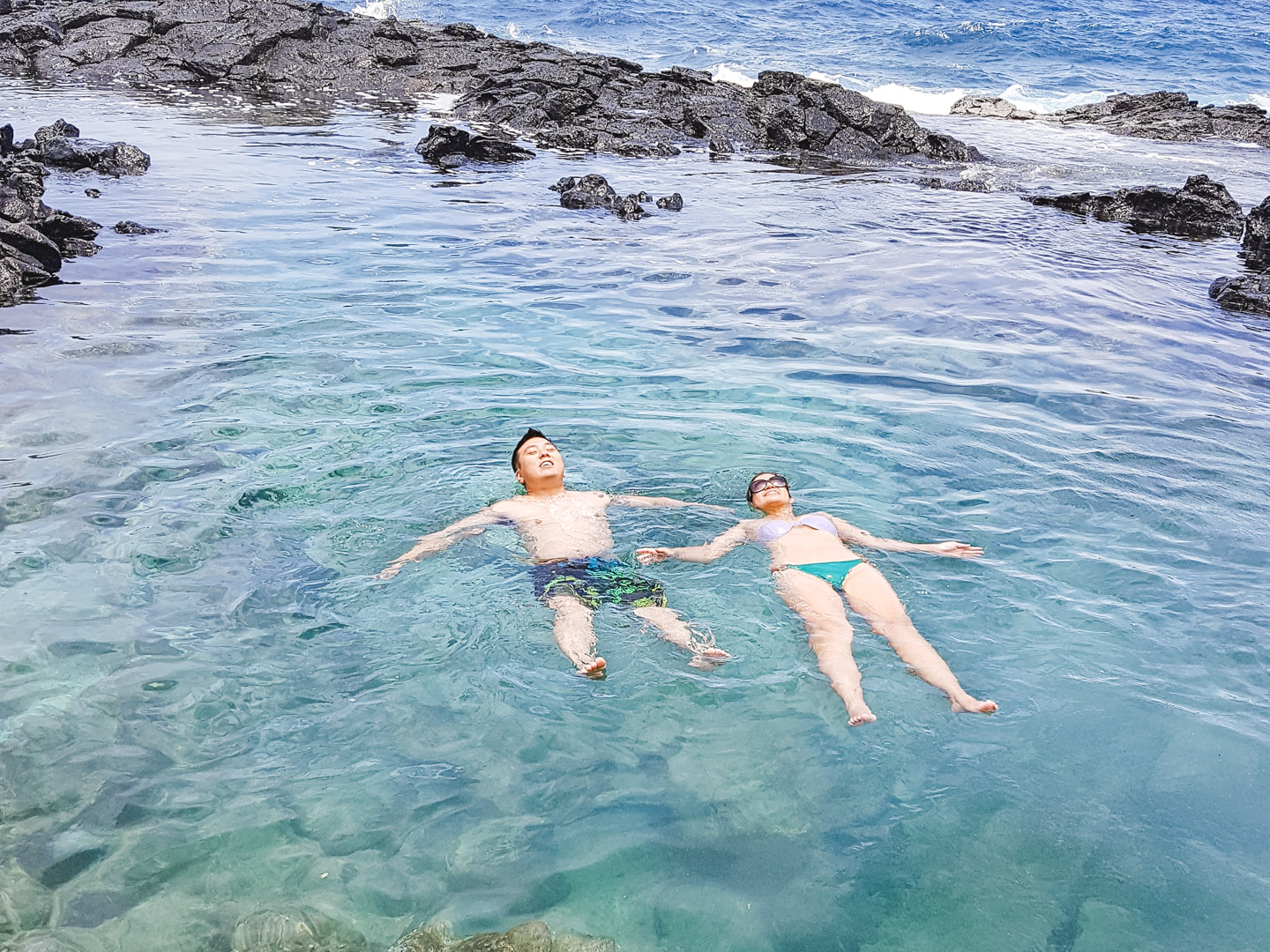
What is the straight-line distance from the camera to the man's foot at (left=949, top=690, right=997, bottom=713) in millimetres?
5246

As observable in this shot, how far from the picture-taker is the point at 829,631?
6000 millimetres

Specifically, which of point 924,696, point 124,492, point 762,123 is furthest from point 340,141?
point 924,696

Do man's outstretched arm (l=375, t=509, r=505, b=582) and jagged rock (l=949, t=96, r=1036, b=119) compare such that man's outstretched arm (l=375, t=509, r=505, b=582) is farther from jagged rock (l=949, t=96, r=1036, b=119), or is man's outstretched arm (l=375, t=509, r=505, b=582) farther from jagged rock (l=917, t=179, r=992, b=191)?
jagged rock (l=949, t=96, r=1036, b=119)

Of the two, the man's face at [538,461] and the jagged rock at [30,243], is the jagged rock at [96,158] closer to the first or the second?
the jagged rock at [30,243]

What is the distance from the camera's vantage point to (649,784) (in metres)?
4.84

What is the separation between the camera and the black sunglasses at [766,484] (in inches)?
296

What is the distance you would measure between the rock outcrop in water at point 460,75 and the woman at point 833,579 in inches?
692

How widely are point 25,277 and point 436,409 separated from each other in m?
6.58

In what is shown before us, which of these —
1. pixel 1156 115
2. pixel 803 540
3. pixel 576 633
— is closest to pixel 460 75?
pixel 1156 115

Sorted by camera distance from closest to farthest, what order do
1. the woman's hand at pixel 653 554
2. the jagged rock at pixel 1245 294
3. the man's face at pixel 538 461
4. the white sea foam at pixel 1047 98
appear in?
the woman's hand at pixel 653 554, the man's face at pixel 538 461, the jagged rock at pixel 1245 294, the white sea foam at pixel 1047 98

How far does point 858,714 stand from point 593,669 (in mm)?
1400

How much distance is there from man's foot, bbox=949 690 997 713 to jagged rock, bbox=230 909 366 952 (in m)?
3.10

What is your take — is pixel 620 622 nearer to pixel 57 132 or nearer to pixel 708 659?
pixel 708 659

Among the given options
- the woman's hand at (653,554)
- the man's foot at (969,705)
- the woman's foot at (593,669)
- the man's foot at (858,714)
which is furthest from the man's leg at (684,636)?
the man's foot at (969,705)
